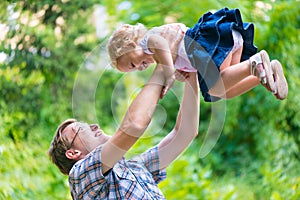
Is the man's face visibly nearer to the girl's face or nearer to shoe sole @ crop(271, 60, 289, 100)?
the girl's face

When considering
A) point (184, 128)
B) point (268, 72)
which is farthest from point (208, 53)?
point (184, 128)

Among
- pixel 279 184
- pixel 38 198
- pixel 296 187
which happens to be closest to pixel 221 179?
pixel 279 184

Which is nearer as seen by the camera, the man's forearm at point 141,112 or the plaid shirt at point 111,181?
the man's forearm at point 141,112

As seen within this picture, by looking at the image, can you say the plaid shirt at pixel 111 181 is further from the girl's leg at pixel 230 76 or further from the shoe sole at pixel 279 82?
the shoe sole at pixel 279 82

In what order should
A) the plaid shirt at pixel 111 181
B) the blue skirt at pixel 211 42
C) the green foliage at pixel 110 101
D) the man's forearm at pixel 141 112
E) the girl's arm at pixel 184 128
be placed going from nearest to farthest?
the man's forearm at pixel 141 112
the plaid shirt at pixel 111 181
the blue skirt at pixel 211 42
the girl's arm at pixel 184 128
the green foliage at pixel 110 101

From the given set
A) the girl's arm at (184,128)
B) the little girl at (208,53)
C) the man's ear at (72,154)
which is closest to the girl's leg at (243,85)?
the little girl at (208,53)

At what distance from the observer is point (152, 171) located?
2279 millimetres

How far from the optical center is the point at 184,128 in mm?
2277

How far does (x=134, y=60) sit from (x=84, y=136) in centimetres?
32

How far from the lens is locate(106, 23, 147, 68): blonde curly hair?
209 cm

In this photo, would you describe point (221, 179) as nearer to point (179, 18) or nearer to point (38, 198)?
point (179, 18)

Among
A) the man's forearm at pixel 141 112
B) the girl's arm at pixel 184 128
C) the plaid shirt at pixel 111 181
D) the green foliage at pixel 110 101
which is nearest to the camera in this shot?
the man's forearm at pixel 141 112

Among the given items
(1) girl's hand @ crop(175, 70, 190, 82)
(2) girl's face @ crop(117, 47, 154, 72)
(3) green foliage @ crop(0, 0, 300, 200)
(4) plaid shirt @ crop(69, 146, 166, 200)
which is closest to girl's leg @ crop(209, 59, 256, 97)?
(1) girl's hand @ crop(175, 70, 190, 82)

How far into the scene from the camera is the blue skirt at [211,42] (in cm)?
209
